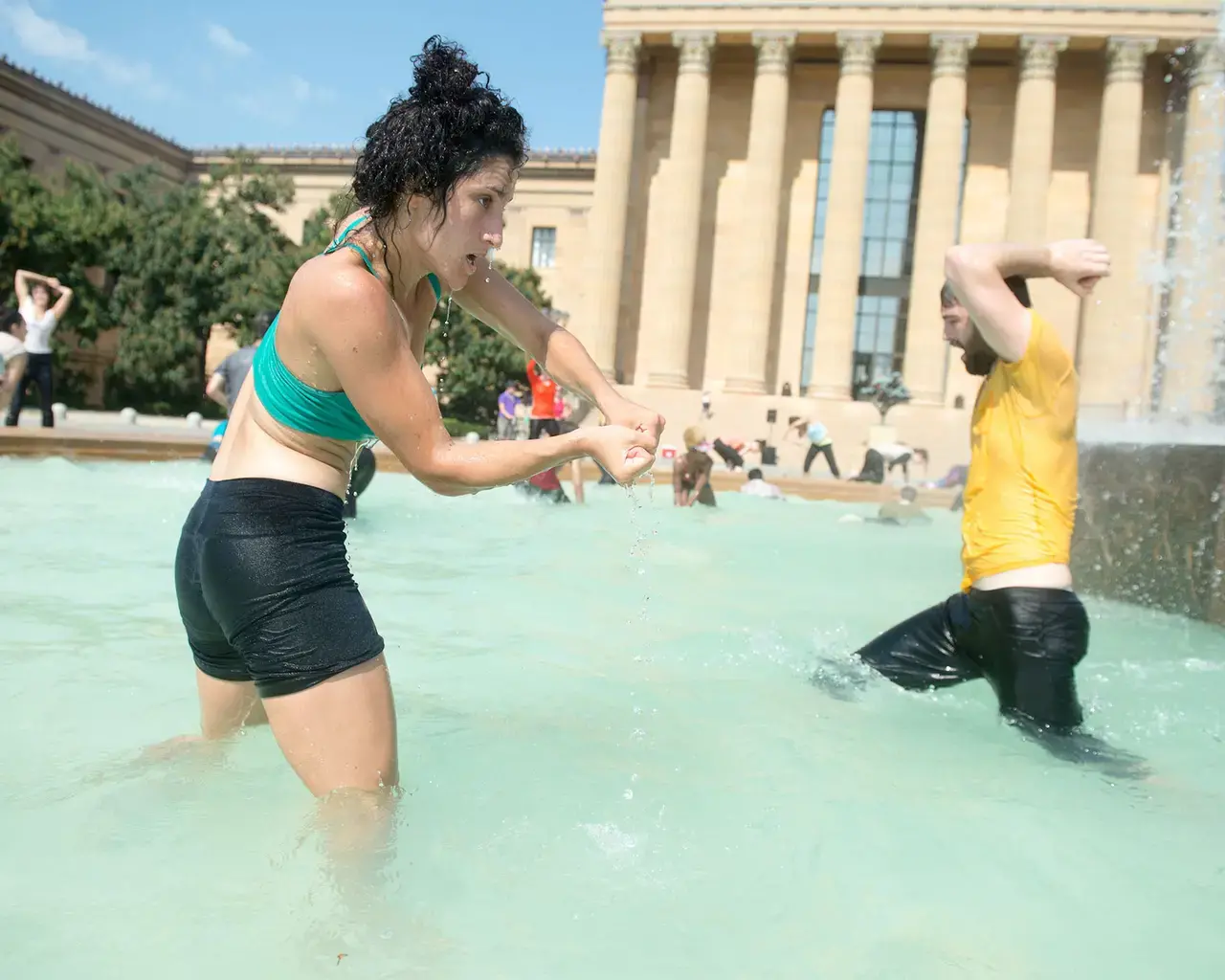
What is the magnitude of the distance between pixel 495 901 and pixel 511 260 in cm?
4721

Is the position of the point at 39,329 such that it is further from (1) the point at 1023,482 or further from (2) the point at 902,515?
(1) the point at 1023,482

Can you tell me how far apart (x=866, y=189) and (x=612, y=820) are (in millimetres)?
37742

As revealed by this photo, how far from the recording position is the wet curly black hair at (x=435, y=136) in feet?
6.59

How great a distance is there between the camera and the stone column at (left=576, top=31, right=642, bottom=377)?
35.6 meters

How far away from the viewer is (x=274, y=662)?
6.88 ft

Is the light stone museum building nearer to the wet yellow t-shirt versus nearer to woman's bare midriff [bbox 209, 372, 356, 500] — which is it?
the wet yellow t-shirt

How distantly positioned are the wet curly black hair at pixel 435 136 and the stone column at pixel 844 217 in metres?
33.0

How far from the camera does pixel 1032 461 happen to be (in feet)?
10.4

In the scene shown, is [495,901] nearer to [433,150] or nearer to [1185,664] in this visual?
[433,150]

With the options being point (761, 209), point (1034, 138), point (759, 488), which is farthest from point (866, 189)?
point (759, 488)

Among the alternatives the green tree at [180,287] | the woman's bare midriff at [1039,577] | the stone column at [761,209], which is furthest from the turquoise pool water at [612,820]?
the green tree at [180,287]

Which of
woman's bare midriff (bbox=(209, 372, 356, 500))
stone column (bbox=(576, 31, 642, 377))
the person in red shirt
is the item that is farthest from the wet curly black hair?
stone column (bbox=(576, 31, 642, 377))

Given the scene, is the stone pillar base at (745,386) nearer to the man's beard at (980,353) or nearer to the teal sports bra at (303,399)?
the man's beard at (980,353)

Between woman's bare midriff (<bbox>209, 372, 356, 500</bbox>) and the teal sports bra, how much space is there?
0.03 m
